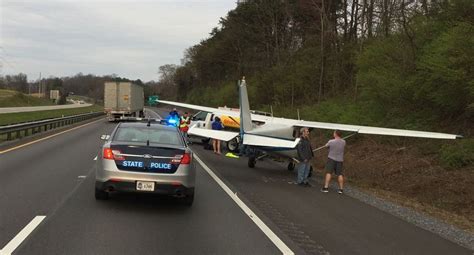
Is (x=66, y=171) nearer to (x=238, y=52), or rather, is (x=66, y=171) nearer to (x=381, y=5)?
(x=381, y=5)

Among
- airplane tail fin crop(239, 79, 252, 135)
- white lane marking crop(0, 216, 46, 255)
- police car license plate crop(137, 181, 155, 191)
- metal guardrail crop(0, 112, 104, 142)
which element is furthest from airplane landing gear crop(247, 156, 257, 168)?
metal guardrail crop(0, 112, 104, 142)

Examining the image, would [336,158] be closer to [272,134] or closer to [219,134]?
[272,134]

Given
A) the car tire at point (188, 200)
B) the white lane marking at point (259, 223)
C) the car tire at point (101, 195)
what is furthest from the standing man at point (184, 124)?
the car tire at point (188, 200)

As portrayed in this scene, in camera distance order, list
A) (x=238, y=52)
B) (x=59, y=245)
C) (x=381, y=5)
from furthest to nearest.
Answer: (x=238, y=52)
(x=381, y=5)
(x=59, y=245)

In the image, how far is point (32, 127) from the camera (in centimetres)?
2744

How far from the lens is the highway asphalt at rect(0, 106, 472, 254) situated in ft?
22.5

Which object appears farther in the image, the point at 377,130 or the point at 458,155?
the point at 377,130

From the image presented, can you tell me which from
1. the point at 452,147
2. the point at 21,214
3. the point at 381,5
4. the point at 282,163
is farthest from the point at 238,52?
the point at 21,214

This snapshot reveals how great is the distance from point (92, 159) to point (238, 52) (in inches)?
2230

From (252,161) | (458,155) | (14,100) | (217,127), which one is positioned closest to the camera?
(458,155)

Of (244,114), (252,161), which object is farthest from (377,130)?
(252,161)

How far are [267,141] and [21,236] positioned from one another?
9270 millimetres

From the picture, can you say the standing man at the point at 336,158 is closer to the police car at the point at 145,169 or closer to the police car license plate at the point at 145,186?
the police car at the point at 145,169

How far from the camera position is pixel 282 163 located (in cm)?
1958
